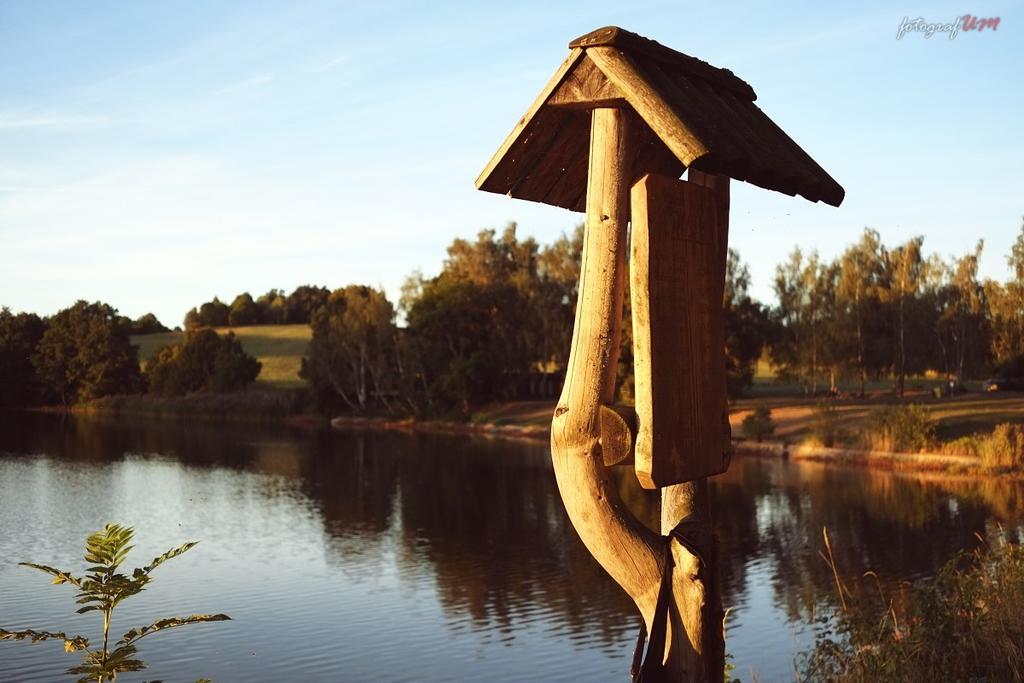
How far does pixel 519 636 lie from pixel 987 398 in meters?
31.1

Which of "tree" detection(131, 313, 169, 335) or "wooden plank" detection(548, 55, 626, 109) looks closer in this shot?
"wooden plank" detection(548, 55, 626, 109)

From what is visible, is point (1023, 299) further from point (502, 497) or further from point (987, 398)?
point (502, 497)

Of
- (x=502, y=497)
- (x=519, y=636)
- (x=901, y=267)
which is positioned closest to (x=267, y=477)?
(x=502, y=497)

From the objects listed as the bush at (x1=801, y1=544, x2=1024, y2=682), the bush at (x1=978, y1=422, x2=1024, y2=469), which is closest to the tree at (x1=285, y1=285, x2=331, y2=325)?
the bush at (x1=978, y1=422, x2=1024, y2=469)

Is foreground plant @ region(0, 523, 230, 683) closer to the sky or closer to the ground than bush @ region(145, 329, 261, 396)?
closer to the ground

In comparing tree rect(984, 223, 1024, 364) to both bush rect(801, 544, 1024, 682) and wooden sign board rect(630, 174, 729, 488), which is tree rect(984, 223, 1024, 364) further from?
wooden sign board rect(630, 174, 729, 488)

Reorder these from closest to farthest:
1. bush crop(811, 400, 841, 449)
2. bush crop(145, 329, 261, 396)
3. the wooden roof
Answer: the wooden roof
bush crop(811, 400, 841, 449)
bush crop(145, 329, 261, 396)

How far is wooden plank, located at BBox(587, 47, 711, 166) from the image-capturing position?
11.5 feet

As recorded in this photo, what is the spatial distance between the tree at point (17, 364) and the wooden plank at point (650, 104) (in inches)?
2908

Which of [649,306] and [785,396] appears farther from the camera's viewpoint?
[785,396]

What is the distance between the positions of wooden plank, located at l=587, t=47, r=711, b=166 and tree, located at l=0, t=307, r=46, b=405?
242 feet

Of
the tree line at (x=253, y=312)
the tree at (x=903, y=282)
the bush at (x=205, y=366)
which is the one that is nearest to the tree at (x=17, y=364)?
the bush at (x=205, y=366)

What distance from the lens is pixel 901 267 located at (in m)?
45.9

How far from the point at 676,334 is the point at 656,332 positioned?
10 centimetres
